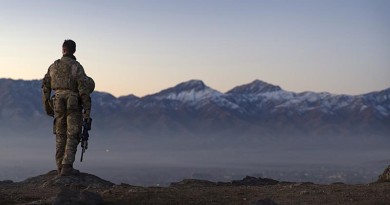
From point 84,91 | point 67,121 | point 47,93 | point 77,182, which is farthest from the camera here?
point 47,93

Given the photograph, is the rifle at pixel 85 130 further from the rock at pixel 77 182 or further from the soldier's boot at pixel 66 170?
the rock at pixel 77 182

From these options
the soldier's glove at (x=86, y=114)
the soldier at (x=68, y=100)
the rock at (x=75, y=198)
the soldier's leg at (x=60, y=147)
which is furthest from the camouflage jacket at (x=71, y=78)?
the rock at (x=75, y=198)

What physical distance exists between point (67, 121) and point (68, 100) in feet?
2.86

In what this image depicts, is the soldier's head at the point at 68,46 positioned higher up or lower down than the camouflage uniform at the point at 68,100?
higher up

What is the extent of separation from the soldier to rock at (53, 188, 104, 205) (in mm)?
8139

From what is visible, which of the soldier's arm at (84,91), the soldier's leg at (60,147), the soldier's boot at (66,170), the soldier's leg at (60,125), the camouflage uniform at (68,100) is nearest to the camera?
the soldier's arm at (84,91)

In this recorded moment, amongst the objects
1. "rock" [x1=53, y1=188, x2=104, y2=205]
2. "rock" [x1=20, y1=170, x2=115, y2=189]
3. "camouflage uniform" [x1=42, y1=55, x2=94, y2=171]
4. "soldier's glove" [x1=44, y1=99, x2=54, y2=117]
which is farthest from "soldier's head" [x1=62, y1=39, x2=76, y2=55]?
"rock" [x1=53, y1=188, x2=104, y2=205]

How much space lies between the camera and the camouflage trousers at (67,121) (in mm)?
22453

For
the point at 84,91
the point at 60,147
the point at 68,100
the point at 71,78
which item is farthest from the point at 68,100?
the point at 60,147

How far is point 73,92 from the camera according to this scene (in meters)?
22.5

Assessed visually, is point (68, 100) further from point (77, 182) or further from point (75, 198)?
point (75, 198)

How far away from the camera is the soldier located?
73.4 ft

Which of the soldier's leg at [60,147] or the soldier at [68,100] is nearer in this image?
the soldier at [68,100]

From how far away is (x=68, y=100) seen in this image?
2236cm
